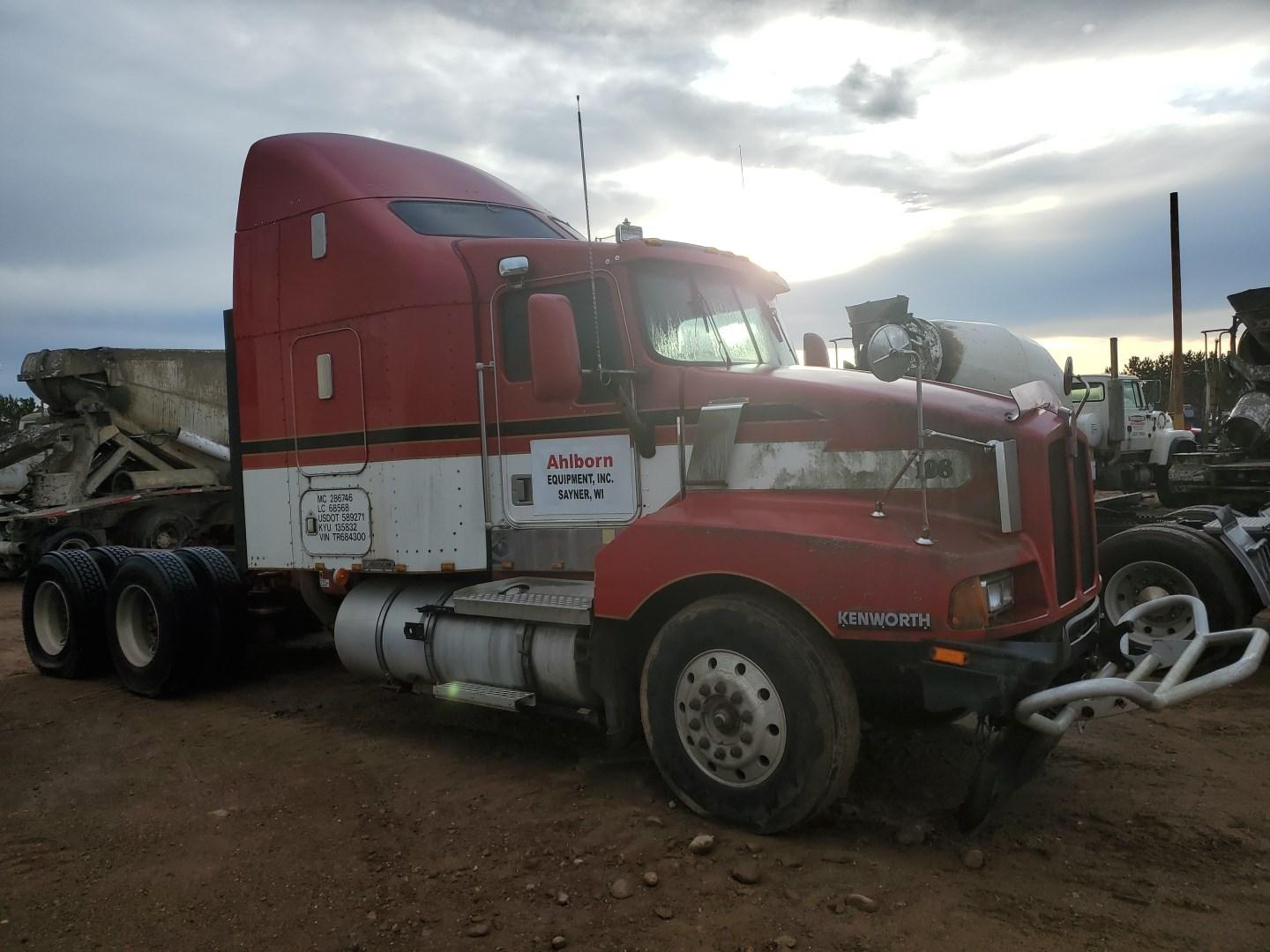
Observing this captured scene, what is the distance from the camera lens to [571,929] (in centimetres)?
370

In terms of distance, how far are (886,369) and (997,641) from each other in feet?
4.06

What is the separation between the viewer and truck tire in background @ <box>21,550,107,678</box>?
8172 mm

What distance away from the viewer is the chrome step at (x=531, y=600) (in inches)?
202

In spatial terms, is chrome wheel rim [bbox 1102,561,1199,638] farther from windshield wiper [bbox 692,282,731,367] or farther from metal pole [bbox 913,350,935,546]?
windshield wiper [bbox 692,282,731,367]

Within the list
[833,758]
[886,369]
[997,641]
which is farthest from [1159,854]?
[886,369]

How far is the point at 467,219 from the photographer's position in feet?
20.7

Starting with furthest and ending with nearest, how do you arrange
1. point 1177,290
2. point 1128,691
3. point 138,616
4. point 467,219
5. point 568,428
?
point 1177,290 < point 138,616 < point 467,219 < point 568,428 < point 1128,691

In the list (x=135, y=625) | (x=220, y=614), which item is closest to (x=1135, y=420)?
(x=220, y=614)

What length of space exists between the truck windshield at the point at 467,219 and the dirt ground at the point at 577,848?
3.24 meters

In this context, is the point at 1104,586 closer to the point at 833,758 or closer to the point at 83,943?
the point at 833,758

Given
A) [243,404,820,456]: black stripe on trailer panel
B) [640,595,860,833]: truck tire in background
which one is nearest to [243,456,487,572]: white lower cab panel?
[243,404,820,456]: black stripe on trailer panel

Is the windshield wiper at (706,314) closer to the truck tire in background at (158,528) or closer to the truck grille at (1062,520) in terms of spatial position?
the truck grille at (1062,520)

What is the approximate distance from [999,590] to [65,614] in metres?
7.89

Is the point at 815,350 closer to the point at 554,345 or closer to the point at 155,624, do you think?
the point at 554,345
